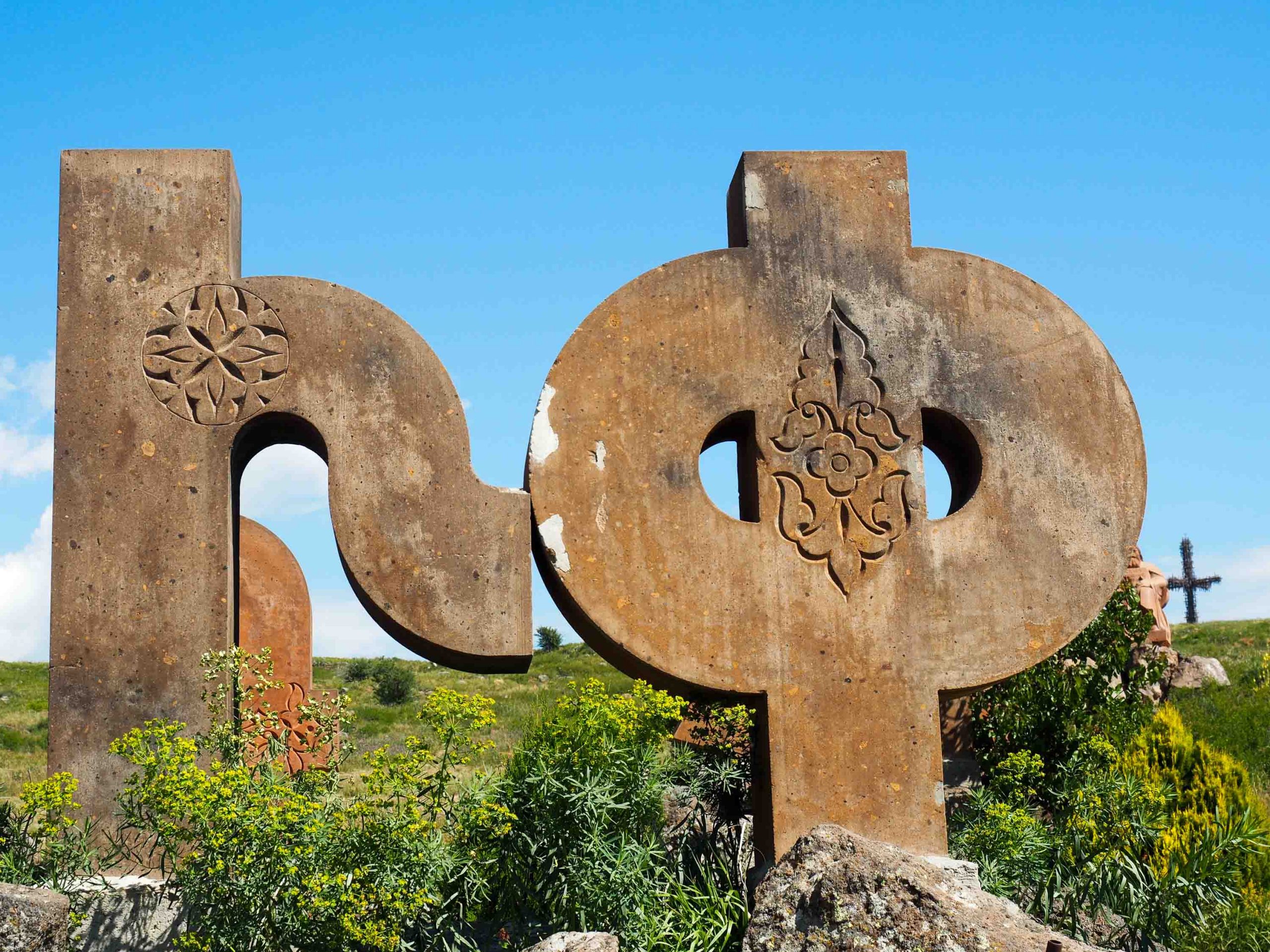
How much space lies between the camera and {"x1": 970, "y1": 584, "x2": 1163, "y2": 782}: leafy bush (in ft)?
29.7

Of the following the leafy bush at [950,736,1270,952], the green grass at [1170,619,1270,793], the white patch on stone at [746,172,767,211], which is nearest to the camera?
the leafy bush at [950,736,1270,952]

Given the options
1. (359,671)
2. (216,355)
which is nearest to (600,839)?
(216,355)

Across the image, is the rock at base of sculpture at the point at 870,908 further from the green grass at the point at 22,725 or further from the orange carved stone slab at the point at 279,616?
the green grass at the point at 22,725

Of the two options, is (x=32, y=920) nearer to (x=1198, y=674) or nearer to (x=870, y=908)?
(x=870, y=908)

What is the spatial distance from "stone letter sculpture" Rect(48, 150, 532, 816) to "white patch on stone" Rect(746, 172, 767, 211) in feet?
5.51

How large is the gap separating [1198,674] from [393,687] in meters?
11.2

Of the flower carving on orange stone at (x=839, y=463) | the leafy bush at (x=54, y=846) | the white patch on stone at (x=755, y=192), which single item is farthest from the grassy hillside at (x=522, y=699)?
the white patch on stone at (x=755, y=192)

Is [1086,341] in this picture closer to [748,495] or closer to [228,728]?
[748,495]

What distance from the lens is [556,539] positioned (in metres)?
5.61

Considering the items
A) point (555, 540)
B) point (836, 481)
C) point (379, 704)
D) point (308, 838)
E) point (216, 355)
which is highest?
point (216, 355)

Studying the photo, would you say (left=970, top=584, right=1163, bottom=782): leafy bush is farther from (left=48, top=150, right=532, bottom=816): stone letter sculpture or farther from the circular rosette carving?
the circular rosette carving

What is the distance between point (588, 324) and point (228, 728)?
7.61 feet

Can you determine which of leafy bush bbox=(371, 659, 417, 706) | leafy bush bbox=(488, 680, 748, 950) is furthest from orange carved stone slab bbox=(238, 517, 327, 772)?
leafy bush bbox=(371, 659, 417, 706)

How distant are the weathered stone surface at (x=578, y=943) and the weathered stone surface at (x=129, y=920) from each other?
1.62 m
